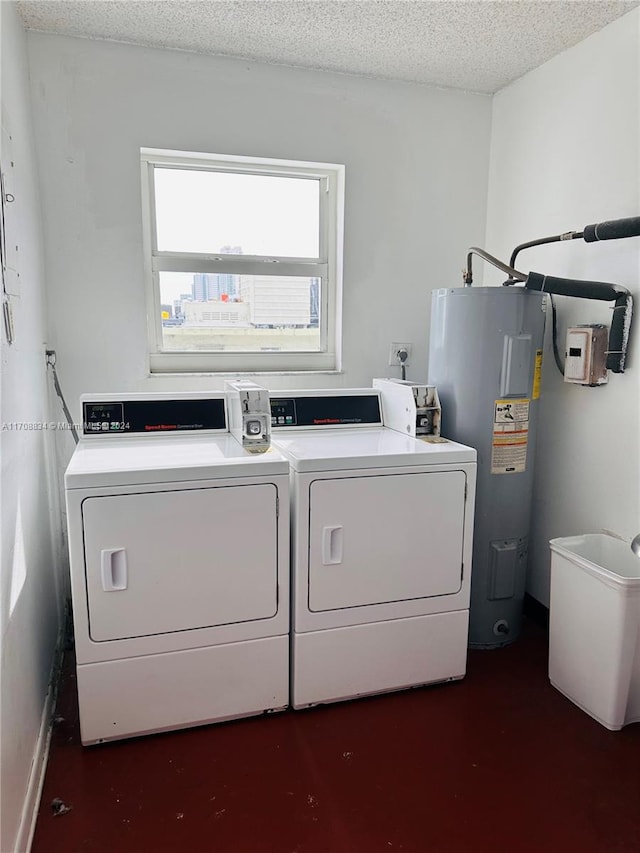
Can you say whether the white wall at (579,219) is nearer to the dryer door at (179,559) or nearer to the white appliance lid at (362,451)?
the white appliance lid at (362,451)

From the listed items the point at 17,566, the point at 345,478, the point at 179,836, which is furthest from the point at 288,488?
the point at 179,836

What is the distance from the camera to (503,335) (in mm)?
2361

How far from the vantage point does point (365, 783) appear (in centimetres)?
180

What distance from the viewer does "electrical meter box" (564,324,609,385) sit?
232 cm

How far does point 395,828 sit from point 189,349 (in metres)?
2.17

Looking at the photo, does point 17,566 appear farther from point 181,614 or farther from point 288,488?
point 288,488

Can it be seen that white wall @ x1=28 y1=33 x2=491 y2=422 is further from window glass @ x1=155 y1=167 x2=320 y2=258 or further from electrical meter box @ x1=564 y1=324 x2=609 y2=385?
electrical meter box @ x1=564 y1=324 x2=609 y2=385

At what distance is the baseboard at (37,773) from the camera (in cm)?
153

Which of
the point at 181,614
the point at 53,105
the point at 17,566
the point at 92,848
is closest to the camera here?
the point at 92,848

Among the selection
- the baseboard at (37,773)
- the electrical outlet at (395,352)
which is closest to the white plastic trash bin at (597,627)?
the electrical outlet at (395,352)

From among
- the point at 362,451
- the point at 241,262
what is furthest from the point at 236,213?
the point at 362,451

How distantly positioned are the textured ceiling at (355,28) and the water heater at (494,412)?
105 cm

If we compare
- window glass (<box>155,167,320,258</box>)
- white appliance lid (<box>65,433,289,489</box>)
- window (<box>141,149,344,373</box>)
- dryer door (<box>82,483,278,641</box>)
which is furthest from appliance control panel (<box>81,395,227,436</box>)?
window glass (<box>155,167,320,258</box>)

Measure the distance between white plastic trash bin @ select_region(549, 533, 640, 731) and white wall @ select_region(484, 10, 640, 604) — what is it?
0.22 m
